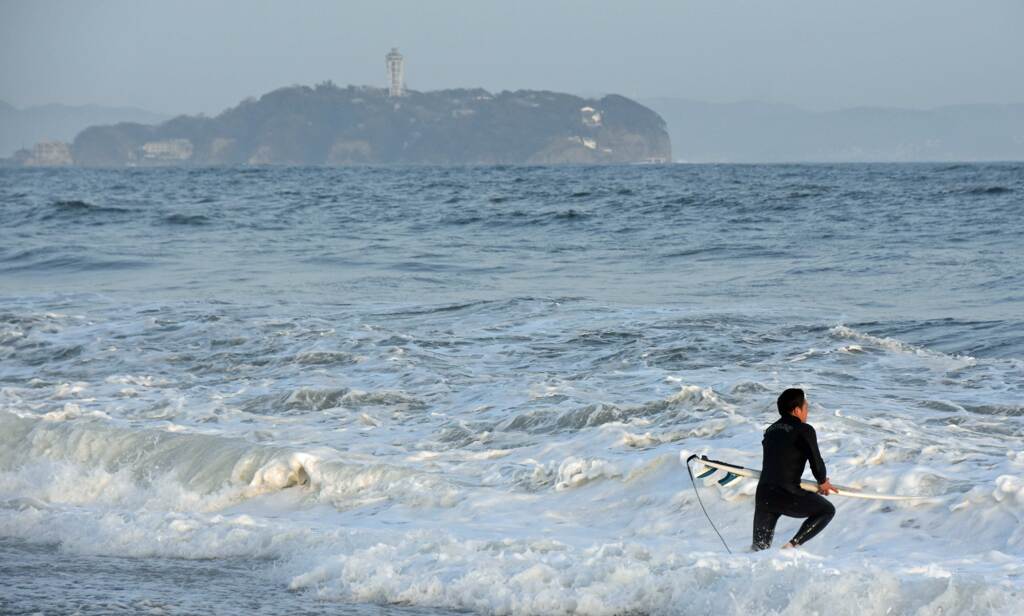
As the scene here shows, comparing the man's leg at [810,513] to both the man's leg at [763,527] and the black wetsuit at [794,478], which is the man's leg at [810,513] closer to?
Answer: the black wetsuit at [794,478]

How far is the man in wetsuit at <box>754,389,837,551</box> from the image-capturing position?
23.5 feet

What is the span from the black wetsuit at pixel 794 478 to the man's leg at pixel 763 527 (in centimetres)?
2

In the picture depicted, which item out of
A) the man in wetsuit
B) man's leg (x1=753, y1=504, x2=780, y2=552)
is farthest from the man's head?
man's leg (x1=753, y1=504, x2=780, y2=552)

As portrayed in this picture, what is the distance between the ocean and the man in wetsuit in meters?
0.28

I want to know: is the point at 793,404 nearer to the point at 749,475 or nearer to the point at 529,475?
the point at 749,475

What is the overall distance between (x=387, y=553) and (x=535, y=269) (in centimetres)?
1619

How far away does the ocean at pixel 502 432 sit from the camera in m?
6.92

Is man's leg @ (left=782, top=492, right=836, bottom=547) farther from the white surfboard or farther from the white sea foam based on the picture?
the white sea foam

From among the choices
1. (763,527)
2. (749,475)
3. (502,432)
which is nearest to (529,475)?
(502,432)

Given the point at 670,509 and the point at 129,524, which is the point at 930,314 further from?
the point at 129,524

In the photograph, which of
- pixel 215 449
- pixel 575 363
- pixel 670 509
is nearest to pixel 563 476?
pixel 670 509

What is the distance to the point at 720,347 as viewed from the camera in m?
13.8

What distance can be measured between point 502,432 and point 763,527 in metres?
3.71

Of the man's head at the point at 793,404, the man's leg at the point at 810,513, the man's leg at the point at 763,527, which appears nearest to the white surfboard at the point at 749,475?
the man's leg at the point at 810,513
